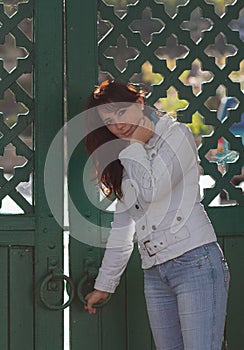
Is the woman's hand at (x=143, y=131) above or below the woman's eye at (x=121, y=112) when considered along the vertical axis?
below

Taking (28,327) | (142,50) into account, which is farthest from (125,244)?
(142,50)

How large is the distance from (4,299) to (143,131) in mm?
1166

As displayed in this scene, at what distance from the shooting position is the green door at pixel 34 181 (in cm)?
407

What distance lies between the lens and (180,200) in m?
3.58

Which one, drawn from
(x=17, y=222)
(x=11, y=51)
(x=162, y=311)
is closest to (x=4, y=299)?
(x=17, y=222)

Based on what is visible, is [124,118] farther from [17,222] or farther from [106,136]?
[17,222]

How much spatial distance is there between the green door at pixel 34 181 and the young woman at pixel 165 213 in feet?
1.28

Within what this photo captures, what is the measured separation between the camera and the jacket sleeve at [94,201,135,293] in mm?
3826

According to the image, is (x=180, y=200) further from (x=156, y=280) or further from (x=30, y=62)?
(x=30, y=62)

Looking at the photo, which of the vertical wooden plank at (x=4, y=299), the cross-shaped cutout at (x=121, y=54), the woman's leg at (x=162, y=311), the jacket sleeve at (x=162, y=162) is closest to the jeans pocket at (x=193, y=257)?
the woman's leg at (x=162, y=311)

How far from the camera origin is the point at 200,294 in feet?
11.4

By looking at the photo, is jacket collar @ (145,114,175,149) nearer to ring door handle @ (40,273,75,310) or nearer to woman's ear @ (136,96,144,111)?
woman's ear @ (136,96,144,111)

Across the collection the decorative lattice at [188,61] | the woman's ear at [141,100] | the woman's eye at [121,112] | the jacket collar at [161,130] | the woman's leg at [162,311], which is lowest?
the woman's leg at [162,311]

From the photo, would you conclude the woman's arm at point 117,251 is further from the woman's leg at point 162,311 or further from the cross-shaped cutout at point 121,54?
the cross-shaped cutout at point 121,54
